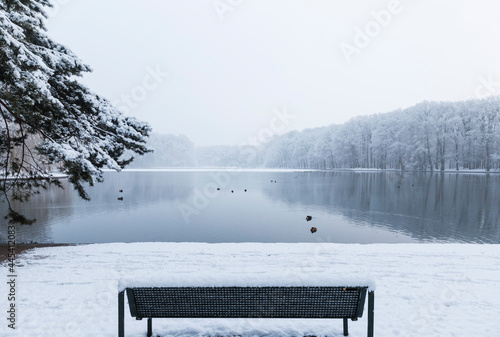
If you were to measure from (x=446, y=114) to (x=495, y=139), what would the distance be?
12798 millimetres

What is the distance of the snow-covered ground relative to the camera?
443 cm

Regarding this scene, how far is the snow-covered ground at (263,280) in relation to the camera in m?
4.43

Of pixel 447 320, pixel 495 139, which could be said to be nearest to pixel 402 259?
pixel 447 320

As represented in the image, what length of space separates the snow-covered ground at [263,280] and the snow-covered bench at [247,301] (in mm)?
170

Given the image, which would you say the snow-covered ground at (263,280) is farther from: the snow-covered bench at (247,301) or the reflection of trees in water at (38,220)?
the reflection of trees in water at (38,220)

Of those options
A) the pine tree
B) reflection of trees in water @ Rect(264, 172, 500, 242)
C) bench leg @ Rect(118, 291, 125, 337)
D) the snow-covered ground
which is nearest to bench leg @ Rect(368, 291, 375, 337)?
the snow-covered ground

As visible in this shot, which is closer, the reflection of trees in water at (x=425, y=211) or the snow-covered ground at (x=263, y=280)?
the snow-covered ground at (x=263, y=280)

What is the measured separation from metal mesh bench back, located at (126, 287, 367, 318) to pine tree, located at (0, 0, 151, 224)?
5001mm

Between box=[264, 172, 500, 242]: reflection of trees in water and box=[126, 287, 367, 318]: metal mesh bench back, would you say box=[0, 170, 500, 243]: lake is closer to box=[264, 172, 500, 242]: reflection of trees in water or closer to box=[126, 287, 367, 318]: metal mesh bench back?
box=[264, 172, 500, 242]: reflection of trees in water

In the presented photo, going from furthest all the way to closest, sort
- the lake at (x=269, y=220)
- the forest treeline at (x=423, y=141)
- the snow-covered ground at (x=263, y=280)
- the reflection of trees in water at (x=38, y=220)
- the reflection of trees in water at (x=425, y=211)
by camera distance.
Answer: the forest treeline at (x=423, y=141) → the reflection of trees in water at (x=425, y=211) → the lake at (x=269, y=220) → the reflection of trees in water at (x=38, y=220) → the snow-covered ground at (x=263, y=280)

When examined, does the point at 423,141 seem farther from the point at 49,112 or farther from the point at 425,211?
the point at 49,112

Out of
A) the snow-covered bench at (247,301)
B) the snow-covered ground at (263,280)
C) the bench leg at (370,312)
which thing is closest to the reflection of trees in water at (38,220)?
the snow-covered ground at (263,280)

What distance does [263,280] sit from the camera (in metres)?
3.64

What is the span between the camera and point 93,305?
17.6 feet
